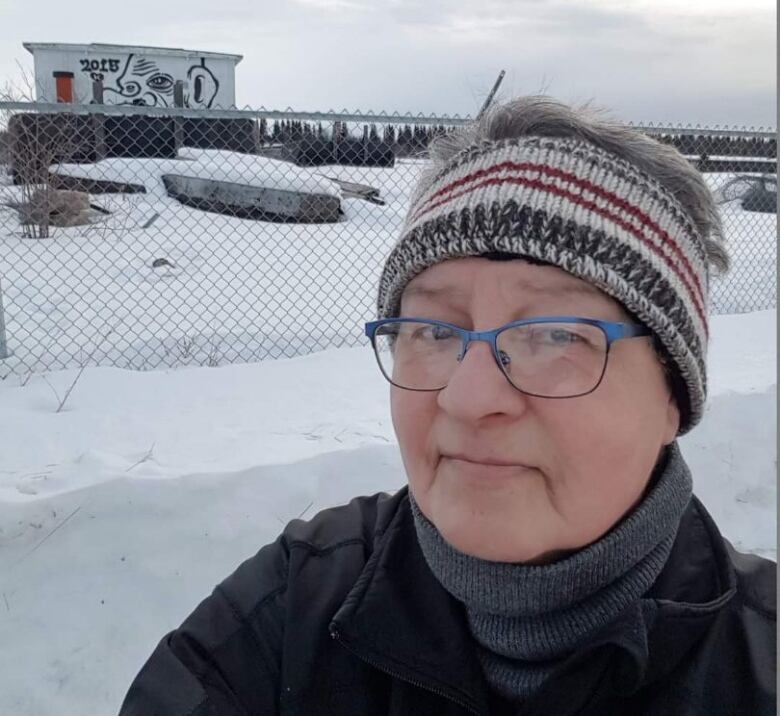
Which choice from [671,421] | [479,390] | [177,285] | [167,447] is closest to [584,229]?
[479,390]

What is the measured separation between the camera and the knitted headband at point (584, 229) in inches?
50.0

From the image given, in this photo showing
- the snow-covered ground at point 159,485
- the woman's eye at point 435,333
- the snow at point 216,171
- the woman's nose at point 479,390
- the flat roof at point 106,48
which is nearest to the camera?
the woman's nose at point 479,390

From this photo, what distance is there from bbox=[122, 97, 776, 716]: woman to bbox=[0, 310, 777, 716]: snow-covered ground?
1.47m

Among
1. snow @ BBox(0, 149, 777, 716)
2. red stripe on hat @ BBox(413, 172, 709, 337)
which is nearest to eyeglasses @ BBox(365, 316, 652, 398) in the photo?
red stripe on hat @ BBox(413, 172, 709, 337)

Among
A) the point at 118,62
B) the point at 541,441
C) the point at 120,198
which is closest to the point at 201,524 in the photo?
the point at 541,441

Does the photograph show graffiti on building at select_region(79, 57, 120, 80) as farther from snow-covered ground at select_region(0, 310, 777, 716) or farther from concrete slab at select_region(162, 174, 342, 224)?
snow-covered ground at select_region(0, 310, 777, 716)

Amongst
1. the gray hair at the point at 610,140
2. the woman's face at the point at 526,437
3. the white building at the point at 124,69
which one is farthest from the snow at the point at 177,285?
the white building at the point at 124,69

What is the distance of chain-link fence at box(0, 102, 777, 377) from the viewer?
5.71 meters

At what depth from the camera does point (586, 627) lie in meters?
1.33

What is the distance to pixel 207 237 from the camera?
29.3ft

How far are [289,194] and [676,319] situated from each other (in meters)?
8.33

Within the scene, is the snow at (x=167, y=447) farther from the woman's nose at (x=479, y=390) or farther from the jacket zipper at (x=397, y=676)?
the jacket zipper at (x=397, y=676)

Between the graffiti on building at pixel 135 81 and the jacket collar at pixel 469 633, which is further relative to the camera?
the graffiti on building at pixel 135 81

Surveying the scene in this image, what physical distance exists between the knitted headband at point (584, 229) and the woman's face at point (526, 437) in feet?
0.13
